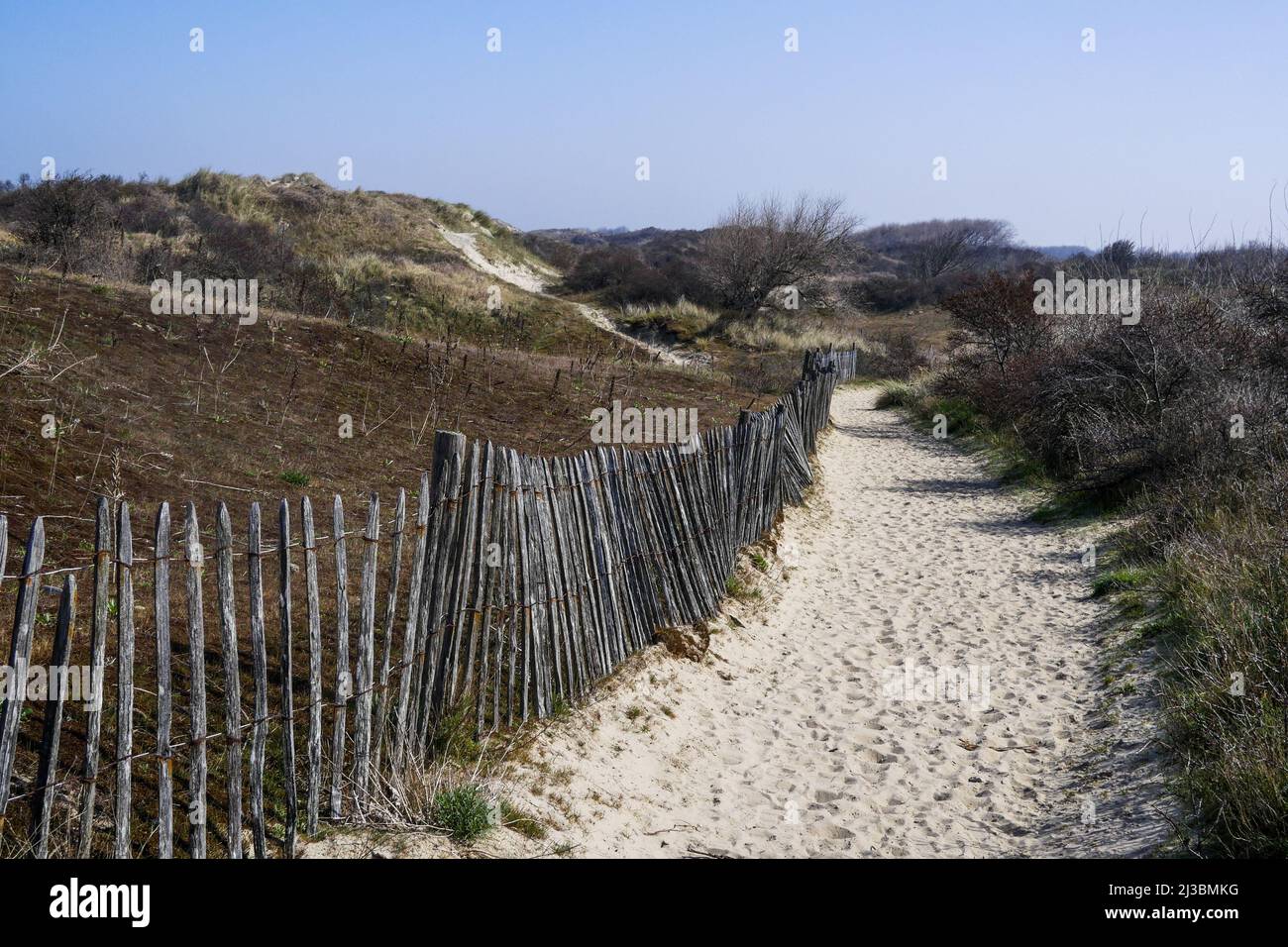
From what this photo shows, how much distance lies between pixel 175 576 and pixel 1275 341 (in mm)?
11114

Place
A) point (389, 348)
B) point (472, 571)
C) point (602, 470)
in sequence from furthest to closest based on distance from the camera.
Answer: point (389, 348) → point (602, 470) → point (472, 571)

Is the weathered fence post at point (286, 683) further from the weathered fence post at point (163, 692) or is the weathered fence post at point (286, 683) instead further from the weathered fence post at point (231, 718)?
the weathered fence post at point (163, 692)

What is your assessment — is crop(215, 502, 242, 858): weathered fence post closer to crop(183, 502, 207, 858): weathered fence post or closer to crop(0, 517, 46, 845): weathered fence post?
crop(183, 502, 207, 858): weathered fence post

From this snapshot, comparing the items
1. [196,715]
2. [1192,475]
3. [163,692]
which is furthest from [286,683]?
[1192,475]

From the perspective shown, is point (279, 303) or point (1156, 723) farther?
point (279, 303)

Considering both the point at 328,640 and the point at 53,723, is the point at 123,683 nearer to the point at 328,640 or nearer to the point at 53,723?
the point at 53,723

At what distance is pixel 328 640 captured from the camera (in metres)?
5.07

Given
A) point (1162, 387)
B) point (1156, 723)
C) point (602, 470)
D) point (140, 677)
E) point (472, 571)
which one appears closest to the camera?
point (140, 677)

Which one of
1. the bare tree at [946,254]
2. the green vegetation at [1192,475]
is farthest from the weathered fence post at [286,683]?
the bare tree at [946,254]

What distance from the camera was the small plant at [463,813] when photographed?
12.2 ft

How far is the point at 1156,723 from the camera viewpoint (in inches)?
198

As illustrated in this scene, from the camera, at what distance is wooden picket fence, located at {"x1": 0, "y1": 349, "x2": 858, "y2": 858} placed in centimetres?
283
